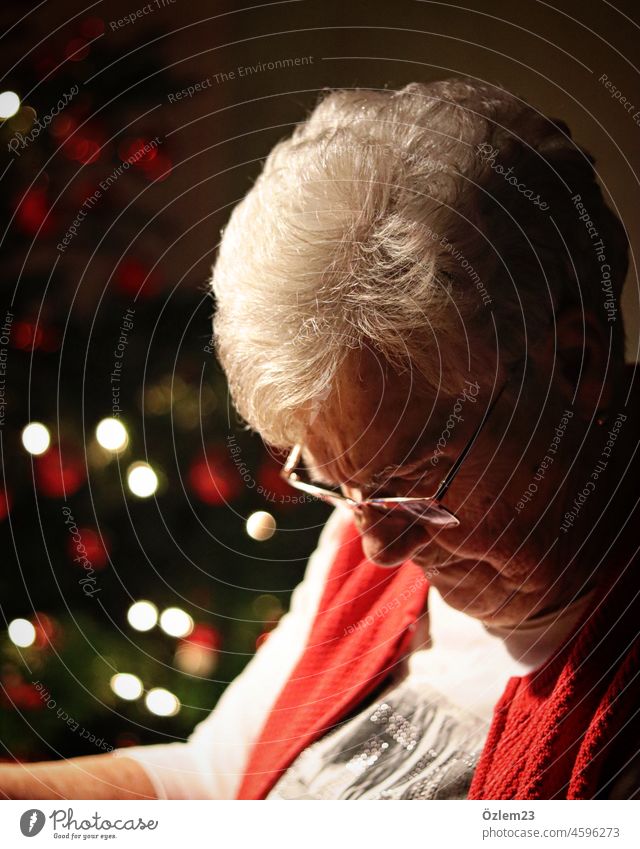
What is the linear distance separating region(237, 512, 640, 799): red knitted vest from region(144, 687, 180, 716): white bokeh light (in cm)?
8

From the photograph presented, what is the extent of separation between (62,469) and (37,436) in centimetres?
4

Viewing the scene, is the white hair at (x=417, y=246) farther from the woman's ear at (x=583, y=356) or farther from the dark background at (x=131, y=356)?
the dark background at (x=131, y=356)

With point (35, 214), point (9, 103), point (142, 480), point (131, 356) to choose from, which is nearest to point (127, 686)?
point (142, 480)

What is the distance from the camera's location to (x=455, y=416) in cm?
62

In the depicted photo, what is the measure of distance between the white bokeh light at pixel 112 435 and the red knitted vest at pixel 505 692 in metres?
0.23

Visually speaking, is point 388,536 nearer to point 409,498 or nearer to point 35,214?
point 409,498

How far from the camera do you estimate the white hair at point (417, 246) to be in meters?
0.59

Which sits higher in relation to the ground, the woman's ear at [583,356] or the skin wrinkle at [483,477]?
the woman's ear at [583,356]

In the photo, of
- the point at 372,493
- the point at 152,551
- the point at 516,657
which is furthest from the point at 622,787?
the point at 152,551

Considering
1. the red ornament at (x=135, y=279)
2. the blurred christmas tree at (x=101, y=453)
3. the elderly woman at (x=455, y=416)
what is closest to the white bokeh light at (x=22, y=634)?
the blurred christmas tree at (x=101, y=453)

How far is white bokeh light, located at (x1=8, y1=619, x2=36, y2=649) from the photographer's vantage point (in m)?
0.75

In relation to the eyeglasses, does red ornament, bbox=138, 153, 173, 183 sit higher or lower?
higher

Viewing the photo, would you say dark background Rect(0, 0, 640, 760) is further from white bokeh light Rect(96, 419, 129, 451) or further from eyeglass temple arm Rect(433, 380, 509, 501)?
eyeglass temple arm Rect(433, 380, 509, 501)

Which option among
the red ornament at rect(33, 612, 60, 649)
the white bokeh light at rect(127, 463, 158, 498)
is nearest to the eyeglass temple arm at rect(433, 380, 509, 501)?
the white bokeh light at rect(127, 463, 158, 498)
